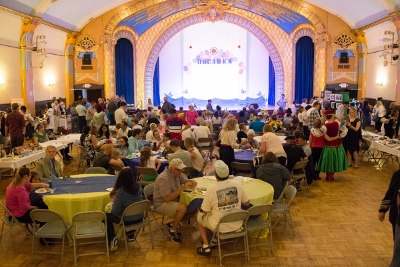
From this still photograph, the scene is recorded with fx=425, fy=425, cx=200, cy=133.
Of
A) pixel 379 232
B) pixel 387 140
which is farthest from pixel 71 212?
pixel 387 140

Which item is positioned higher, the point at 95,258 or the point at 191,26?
the point at 191,26

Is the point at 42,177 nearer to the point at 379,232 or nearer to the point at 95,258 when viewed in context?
the point at 95,258

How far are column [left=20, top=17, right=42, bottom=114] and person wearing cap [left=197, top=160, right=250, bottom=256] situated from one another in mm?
11023

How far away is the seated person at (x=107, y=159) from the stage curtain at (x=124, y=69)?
1236 cm

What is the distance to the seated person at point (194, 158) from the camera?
7.01 meters

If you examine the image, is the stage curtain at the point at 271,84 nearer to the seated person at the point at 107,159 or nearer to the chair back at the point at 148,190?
the seated person at the point at 107,159

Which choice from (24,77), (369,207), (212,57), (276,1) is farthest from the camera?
(212,57)

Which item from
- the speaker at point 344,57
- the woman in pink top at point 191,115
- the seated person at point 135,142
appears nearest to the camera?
the seated person at point 135,142

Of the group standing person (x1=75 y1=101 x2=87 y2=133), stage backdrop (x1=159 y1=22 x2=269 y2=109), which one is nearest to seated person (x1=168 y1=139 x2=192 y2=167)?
standing person (x1=75 y1=101 x2=87 y2=133)

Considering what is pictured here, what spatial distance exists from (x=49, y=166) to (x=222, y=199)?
294 cm

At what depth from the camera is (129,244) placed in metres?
5.45

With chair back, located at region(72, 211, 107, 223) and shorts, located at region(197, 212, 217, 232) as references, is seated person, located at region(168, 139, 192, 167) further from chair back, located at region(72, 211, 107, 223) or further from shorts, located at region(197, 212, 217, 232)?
chair back, located at region(72, 211, 107, 223)

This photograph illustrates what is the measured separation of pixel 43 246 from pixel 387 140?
744 cm

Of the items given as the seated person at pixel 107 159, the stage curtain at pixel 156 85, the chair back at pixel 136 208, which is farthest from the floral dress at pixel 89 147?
the stage curtain at pixel 156 85
